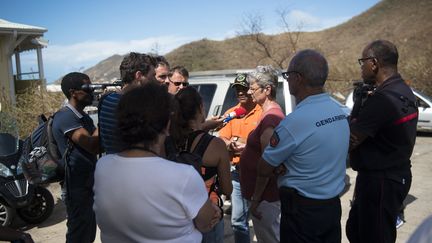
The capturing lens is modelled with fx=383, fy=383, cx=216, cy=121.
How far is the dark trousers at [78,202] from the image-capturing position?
11.1ft

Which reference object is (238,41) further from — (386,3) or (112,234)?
(112,234)

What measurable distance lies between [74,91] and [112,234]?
205 centimetres

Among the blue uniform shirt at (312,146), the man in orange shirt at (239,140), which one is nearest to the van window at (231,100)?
the man in orange shirt at (239,140)

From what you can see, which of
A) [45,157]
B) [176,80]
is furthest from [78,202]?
[176,80]

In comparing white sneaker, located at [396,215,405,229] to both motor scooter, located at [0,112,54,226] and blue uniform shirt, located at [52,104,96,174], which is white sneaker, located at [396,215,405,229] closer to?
blue uniform shirt, located at [52,104,96,174]

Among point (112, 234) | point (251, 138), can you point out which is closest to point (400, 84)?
point (251, 138)

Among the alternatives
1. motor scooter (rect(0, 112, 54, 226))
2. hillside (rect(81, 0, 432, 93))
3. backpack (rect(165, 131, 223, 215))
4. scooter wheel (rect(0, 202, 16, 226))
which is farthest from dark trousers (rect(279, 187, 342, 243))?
hillside (rect(81, 0, 432, 93))

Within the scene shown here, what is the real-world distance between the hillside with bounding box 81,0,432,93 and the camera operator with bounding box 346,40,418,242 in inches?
1238

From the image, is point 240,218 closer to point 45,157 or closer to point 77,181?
point 77,181

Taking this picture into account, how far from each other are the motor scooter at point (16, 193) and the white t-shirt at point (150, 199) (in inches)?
147

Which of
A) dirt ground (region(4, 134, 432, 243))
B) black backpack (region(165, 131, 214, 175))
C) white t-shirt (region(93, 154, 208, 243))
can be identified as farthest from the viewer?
dirt ground (region(4, 134, 432, 243))

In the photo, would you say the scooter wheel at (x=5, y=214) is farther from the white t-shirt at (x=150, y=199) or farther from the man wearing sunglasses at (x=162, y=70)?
the white t-shirt at (x=150, y=199)

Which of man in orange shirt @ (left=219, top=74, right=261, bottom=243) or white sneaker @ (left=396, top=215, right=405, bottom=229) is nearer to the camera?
man in orange shirt @ (left=219, top=74, right=261, bottom=243)

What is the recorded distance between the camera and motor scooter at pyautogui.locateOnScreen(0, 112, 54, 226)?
4.86 m
